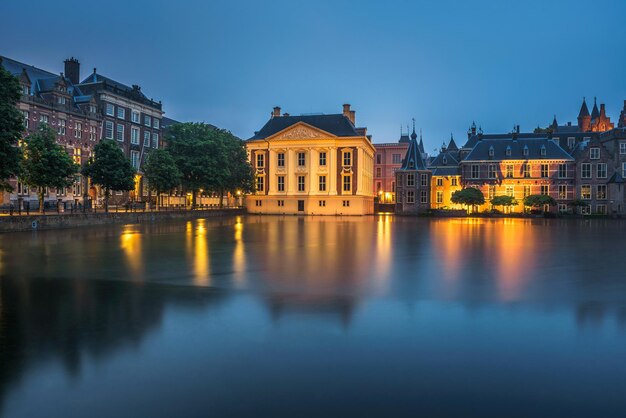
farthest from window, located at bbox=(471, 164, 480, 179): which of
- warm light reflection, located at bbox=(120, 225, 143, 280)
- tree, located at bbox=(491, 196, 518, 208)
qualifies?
warm light reflection, located at bbox=(120, 225, 143, 280)

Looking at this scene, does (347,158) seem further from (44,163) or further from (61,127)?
(44,163)

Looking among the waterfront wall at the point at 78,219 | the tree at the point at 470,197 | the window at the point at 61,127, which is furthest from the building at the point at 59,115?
the tree at the point at 470,197

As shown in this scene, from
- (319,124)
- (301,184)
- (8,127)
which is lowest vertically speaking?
(301,184)

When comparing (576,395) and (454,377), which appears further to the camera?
(454,377)

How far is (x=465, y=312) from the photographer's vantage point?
32.3 ft

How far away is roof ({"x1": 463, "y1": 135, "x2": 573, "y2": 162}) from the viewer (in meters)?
81.6

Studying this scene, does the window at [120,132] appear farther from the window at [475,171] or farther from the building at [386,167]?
the window at [475,171]

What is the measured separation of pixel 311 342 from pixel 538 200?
257 feet

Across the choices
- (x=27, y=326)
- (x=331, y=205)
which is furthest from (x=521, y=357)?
(x=331, y=205)

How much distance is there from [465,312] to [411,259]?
9.19m

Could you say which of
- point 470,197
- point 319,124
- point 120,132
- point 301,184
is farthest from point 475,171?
point 120,132

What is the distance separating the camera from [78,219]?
128 ft

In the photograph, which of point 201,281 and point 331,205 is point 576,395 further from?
point 331,205

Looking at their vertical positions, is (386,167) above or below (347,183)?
above
